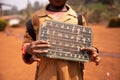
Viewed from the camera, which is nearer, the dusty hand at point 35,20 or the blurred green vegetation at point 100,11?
the dusty hand at point 35,20

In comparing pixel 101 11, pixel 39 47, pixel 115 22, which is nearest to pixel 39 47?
pixel 39 47

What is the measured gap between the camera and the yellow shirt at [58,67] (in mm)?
2326

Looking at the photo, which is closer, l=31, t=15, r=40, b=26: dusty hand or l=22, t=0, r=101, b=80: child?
l=22, t=0, r=101, b=80: child

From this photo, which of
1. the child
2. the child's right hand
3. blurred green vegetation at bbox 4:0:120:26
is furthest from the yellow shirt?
blurred green vegetation at bbox 4:0:120:26

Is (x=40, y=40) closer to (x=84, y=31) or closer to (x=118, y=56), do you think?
(x=84, y=31)

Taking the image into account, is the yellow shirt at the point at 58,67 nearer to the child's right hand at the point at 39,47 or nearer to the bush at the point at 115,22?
the child's right hand at the point at 39,47

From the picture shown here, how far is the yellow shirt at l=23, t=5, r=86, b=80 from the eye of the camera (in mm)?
2326

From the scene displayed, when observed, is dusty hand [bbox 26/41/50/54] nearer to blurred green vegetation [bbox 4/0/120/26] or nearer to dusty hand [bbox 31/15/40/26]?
dusty hand [bbox 31/15/40/26]

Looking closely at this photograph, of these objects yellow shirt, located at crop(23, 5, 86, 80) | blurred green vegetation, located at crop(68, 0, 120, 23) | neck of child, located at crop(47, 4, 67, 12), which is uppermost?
neck of child, located at crop(47, 4, 67, 12)

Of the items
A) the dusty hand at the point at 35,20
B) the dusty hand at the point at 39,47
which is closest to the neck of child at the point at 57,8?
the dusty hand at the point at 35,20

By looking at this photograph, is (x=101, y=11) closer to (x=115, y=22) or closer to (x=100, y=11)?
(x=100, y=11)

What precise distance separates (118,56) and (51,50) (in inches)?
313

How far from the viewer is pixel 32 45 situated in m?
2.17

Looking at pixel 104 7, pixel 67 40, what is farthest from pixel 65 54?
pixel 104 7
